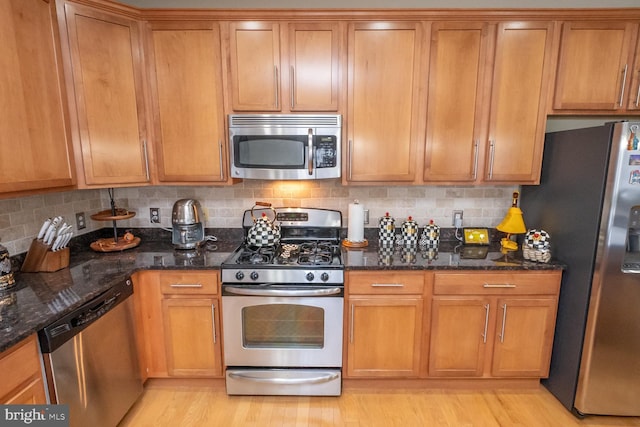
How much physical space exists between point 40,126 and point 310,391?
218 centimetres

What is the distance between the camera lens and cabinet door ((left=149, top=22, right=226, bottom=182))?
204 cm

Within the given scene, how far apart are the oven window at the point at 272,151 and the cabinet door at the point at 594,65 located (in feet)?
5.63

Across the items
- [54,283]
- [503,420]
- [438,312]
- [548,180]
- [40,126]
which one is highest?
[40,126]

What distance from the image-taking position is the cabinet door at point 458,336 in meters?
2.03

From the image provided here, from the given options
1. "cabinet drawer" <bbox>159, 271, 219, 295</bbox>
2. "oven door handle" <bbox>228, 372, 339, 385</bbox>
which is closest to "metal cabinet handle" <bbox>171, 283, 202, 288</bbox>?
"cabinet drawer" <bbox>159, 271, 219, 295</bbox>

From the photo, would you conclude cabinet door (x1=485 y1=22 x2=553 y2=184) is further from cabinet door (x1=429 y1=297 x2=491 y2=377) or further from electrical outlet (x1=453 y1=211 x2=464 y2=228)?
cabinet door (x1=429 y1=297 x2=491 y2=377)

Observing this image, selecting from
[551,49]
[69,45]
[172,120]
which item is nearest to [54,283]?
[172,120]

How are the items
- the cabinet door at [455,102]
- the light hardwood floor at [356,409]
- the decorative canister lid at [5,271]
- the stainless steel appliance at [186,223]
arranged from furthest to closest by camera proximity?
1. the stainless steel appliance at [186,223]
2. the cabinet door at [455,102]
3. the light hardwood floor at [356,409]
4. the decorative canister lid at [5,271]

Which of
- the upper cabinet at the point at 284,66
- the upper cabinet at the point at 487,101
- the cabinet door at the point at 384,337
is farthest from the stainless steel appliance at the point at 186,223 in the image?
the upper cabinet at the point at 487,101

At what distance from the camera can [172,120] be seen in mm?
2127

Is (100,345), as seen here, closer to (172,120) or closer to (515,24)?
→ (172,120)

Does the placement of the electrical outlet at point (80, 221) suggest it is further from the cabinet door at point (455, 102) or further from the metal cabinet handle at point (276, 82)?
the cabinet door at point (455, 102)

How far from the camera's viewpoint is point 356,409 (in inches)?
79.7

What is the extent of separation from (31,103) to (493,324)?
2912 mm
